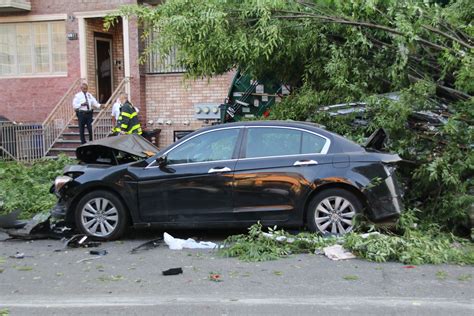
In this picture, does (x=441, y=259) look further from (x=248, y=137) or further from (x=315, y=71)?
(x=315, y=71)

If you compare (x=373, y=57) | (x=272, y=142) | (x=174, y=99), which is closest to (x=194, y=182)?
(x=272, y=142)

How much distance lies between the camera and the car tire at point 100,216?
772cm

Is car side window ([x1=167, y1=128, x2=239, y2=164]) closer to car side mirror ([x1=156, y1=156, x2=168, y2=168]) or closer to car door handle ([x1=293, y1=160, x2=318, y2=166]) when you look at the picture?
car side mirror ([x1=156, y1=156, x2=168, y2=168])

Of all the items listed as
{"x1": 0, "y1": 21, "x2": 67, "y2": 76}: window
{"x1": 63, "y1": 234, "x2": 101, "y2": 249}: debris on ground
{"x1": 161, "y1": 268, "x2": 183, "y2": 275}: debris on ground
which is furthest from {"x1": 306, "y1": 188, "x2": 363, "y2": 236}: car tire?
{"x1": 0, "y1": 21, "x2": 67, "y2": 76}: window

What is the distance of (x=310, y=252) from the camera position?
23.0 ft

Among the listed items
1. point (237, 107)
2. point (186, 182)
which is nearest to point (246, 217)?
point (186, 182)

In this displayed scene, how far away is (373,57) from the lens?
9539 millimetres

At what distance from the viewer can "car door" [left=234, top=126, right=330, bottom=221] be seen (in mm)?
7344

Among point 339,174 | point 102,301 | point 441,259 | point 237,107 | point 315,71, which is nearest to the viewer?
point 102,301

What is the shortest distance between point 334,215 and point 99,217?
3198 mm

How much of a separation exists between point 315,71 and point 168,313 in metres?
6.07

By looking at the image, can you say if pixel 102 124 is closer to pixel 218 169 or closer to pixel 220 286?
pixel 218 169

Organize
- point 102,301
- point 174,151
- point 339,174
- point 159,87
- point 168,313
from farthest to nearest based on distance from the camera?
1. point 159,87
2. point 174,151
3. point 339,174
4. point 102,301
5. point 168,313

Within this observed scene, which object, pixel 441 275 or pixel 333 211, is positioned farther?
pixel 333 211
